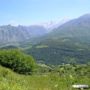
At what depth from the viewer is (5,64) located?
2653 centimetres

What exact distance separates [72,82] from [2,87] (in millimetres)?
8484

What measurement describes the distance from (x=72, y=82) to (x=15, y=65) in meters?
10.3

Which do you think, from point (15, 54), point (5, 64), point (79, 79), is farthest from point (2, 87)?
point (15, 54)

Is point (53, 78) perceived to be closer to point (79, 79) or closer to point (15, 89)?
point (79, 79)

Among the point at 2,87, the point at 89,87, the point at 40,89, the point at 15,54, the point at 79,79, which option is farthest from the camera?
the point at 15,54

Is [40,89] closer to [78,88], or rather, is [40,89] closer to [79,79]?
[78,88]

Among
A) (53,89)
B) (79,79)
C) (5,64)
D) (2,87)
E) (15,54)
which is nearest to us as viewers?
(2,87)

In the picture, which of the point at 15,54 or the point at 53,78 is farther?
the point at 15,54

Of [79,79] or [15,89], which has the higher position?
[15,89]

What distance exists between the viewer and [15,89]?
10.6 meters

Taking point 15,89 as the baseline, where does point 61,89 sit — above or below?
below

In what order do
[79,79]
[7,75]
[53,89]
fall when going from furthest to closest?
1. [79,79]
2. [7,75]
3. [53,89]

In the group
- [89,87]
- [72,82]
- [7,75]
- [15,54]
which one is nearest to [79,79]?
[72,82]

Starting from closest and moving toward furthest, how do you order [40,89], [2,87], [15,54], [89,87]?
[2,87] < [40,89] < [89,87] < [15,54]
